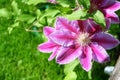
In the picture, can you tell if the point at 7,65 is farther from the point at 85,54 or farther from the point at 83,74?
the point at 85,54

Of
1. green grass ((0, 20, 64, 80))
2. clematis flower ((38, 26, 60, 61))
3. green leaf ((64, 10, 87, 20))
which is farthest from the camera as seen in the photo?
green grass ((0, 20, 64, 80))

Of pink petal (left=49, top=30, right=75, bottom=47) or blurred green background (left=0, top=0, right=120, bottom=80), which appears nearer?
pink petal (left=49, top=30, right=75, bottom=47)

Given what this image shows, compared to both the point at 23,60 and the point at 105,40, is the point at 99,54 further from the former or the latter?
the point at 23,60

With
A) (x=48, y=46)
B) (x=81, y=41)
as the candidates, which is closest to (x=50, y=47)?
(x=48, y=46)

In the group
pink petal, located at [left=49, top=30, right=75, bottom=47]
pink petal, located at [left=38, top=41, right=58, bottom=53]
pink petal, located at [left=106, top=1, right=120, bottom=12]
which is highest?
pink petal, located at [left=106, top=1, right=120, bottom=12]

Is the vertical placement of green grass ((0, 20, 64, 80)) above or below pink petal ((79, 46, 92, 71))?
below

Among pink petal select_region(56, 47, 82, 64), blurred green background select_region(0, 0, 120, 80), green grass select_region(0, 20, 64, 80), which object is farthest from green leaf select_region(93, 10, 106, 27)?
green grass select_region(0, 20, 64, 80)

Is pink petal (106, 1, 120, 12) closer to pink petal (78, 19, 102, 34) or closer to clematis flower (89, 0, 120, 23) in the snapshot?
clematis flower (89, 0, 120, 23)
